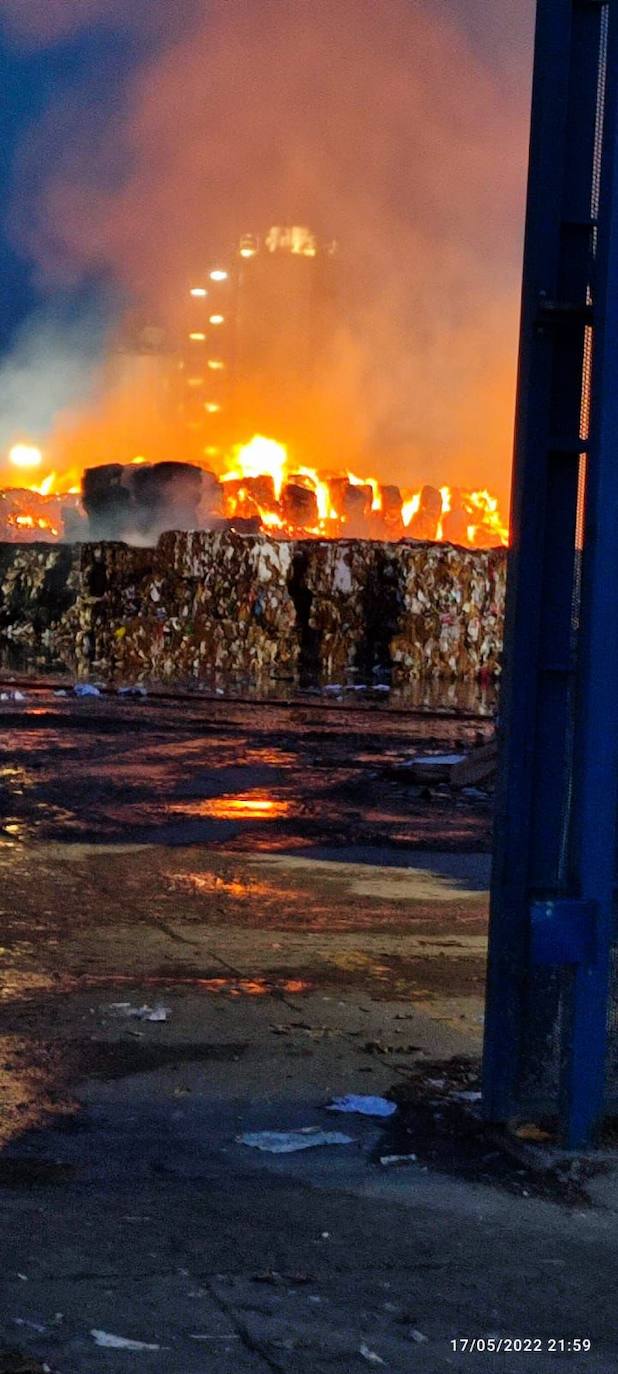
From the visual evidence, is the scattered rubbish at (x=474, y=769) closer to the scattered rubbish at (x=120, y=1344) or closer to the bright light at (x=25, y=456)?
the scattered rubbish at (x=120, y=1344)

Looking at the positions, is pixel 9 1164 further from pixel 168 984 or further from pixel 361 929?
pixel 361 929

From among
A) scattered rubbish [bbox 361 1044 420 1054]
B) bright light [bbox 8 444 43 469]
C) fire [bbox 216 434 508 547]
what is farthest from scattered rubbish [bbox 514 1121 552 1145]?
bright light [bbox 8 444 43 469]

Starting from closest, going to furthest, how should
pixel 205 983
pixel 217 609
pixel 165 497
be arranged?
pixel 205 983 → pixel 217 609 → pixel 165 497

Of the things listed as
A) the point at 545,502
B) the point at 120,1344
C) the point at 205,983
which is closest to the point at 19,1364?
the point at 120,1344

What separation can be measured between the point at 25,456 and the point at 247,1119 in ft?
202

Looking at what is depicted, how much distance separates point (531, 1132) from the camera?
313cm

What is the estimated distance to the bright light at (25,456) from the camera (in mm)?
62375

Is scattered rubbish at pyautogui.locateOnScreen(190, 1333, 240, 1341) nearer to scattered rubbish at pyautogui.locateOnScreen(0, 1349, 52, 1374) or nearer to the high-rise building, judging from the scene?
scattered rubbish at pyautogui.locateOnScreen(0, 1349, 52, 1374)

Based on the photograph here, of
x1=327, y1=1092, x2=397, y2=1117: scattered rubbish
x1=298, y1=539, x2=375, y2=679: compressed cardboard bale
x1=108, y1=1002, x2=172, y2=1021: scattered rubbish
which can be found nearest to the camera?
x1=327, y1=1092, x2=397, y2=1117: scattered rubbish

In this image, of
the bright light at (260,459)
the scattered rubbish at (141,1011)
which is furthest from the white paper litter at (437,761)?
the bright light at (260,459)

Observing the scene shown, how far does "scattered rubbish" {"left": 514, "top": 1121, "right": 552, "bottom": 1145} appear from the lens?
312 centimetres

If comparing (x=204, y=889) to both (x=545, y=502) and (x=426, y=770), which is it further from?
(x=426, y=770)

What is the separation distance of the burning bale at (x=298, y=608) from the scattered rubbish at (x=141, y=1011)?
16.6 meters

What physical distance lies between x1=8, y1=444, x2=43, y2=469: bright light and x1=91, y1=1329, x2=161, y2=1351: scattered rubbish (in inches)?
2422
